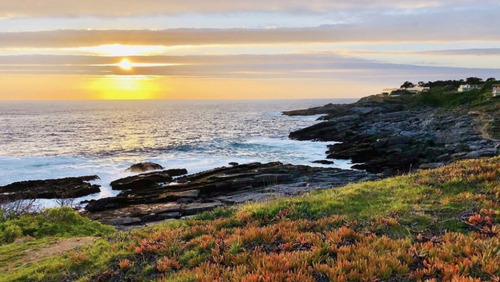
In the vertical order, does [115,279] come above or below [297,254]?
below

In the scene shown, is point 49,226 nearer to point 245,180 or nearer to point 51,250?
point 51,250

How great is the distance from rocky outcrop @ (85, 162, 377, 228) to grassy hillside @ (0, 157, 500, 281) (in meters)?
10.9

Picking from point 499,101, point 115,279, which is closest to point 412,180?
point 115,279

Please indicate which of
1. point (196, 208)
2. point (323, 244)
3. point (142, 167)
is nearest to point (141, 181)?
point (142, 167)

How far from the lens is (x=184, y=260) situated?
25.0ft

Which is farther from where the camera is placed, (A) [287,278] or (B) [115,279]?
(B) [115,279]

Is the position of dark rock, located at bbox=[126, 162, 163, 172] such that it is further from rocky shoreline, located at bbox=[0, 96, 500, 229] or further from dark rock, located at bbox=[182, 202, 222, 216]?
dark rock, located at bbox=[182, 202, 222, 216]

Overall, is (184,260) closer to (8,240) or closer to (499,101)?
(8,240)

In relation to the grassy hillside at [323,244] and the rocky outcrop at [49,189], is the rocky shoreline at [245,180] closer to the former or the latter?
the rocky outcrop at [49,189]

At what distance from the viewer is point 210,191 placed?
28.7 meters

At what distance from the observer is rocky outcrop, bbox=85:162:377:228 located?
22.7 meters

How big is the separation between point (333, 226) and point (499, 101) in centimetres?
7220

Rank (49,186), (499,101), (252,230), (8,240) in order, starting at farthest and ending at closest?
1. (499,101)
2. (49,186)
3. (8,240)
4. (252,230)

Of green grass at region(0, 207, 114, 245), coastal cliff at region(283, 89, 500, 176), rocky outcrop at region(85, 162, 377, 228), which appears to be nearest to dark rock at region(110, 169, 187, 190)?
rocky outcrop at region(85, 162, 377, 228)
